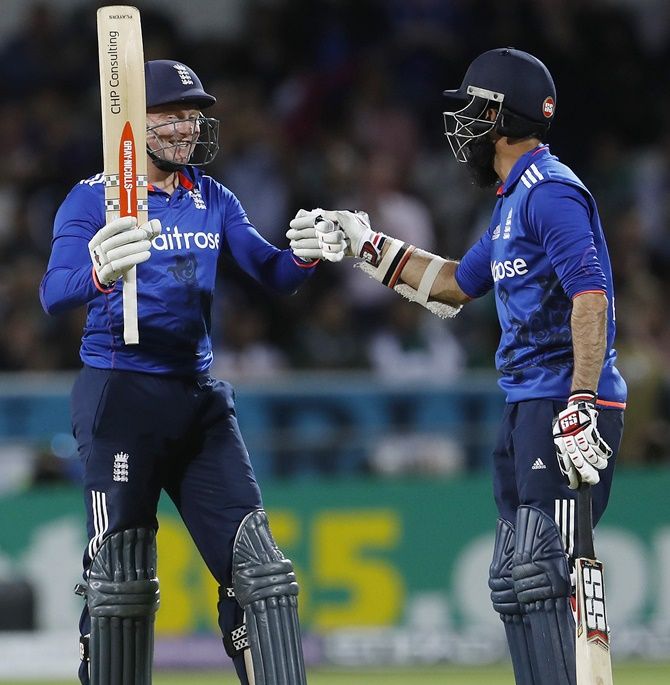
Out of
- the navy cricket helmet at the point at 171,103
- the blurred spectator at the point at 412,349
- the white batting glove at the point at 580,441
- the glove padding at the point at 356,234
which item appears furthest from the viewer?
the blurred spectator at the point at 412,349

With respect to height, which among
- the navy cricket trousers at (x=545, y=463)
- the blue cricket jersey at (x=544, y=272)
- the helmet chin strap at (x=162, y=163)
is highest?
the helmet chin strap at (x=162, y=163)

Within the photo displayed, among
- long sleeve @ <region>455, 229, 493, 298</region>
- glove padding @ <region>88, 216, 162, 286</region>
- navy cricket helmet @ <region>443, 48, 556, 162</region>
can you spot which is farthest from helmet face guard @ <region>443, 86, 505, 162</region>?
glove padding @ <region>88, 216, 162, 286</region>

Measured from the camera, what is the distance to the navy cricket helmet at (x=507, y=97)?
518 centimetres

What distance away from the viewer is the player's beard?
5.30 metres

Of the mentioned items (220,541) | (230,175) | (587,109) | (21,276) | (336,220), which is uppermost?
(587,109)

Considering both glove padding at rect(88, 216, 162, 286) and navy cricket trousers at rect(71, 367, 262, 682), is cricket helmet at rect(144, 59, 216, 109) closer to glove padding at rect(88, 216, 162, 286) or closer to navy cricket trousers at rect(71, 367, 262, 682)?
glove padding at rect(88, 216, 162, 286)

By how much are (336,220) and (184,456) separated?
40.9 inches

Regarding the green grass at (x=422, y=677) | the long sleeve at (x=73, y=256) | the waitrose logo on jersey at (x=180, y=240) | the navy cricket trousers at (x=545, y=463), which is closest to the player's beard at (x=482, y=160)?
the navy cricket trousers at (x=545, y=463)

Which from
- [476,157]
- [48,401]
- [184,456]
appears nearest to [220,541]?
[184,456]

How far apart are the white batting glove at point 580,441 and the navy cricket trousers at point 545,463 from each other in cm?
9

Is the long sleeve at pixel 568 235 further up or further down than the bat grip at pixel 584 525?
further up

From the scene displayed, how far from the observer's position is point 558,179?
4945 mm

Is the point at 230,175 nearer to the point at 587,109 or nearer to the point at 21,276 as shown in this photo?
the point at 21,276

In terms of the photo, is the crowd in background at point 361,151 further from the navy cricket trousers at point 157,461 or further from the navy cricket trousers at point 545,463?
the navy cricket trousers at point 545,463
